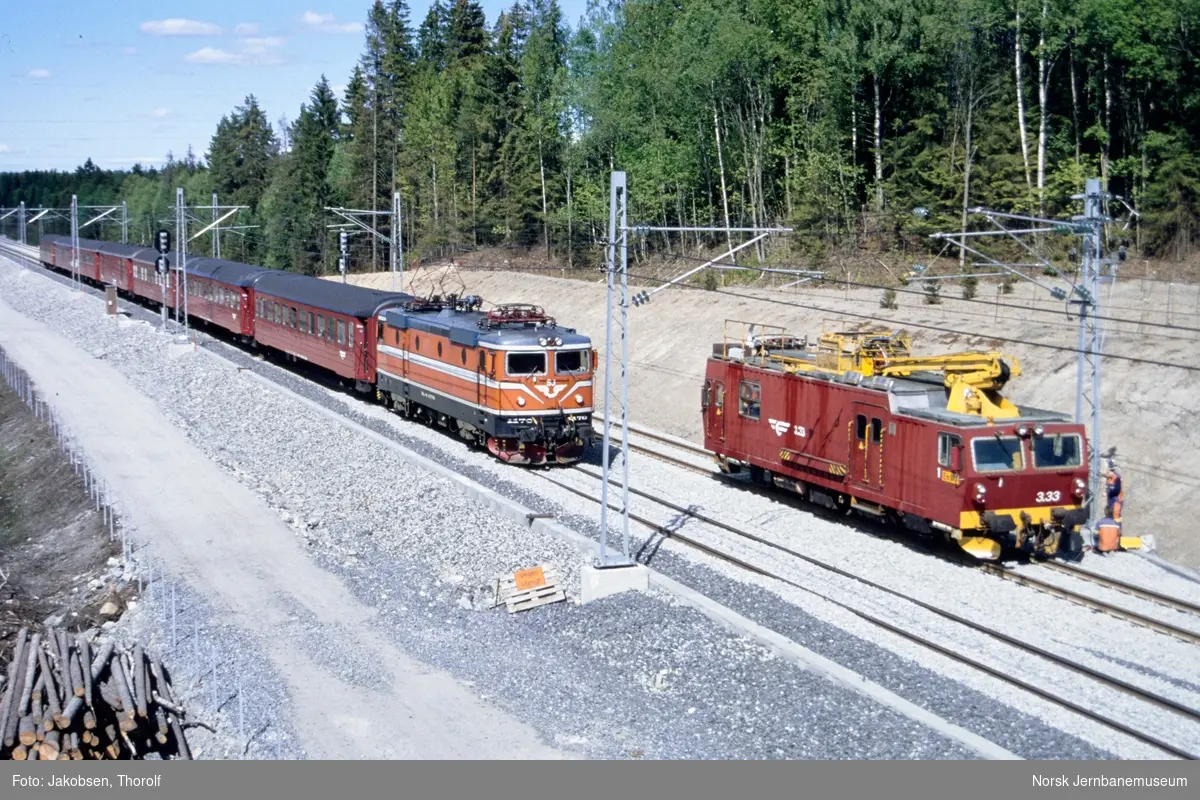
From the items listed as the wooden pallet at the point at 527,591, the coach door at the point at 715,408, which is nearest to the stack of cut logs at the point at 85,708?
the wooden pallet at the point at 527,591

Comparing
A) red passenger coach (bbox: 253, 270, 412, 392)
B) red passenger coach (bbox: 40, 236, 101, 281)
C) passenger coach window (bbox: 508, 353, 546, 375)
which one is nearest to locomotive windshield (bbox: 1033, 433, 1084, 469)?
passenger coach window (bbox: 508, 353, 546, 375)

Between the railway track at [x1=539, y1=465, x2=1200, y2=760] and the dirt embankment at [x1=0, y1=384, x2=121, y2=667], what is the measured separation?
8916 mm

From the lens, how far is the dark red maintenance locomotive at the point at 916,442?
18203mm

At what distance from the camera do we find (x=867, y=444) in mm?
20172

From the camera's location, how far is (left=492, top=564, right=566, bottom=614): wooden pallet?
1688 cm

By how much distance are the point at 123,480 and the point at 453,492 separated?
7839 millimetres

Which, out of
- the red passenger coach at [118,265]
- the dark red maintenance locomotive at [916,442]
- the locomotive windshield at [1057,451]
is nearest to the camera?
the dark red maintenance locomotive at [916,442]

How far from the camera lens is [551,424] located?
25531 mm

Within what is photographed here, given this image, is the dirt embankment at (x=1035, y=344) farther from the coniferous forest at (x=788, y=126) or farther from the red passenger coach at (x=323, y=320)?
the coniferous forest at (x=788, y=126)

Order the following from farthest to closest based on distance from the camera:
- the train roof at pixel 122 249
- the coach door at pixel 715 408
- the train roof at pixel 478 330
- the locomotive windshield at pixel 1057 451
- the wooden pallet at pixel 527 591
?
the train roof at pixel 122 249, the train roof at pixel 478 330, the coach door at pixel 715 408, the locomotive windshield at pixel 1057 451, the wooden pallet at pixel 527 591

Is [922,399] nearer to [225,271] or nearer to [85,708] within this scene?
[85,708]

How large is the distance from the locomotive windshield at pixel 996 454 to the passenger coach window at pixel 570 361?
32.6 ft

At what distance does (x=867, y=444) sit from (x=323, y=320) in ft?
65.9

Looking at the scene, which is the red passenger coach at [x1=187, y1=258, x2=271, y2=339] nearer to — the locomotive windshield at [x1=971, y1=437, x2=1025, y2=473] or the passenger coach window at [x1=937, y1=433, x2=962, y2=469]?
the passenger coach window at [x1=937, y1=433, x2=962, y2=469]
